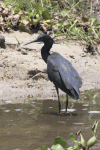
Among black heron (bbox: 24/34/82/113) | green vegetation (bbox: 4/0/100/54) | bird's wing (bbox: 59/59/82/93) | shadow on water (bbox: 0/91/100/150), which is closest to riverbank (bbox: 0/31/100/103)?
green vegetation (bbox: 4/0/100/54)

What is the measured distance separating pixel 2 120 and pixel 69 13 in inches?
227

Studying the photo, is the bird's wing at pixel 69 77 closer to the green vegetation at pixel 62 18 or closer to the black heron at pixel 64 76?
the black heron at pixel 64 76

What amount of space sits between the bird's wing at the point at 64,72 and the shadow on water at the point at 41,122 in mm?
451

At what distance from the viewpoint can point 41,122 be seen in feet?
12.3

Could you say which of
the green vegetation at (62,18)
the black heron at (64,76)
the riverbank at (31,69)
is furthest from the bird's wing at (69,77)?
the green vegetation at (62,18)

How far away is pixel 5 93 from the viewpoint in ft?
17.9

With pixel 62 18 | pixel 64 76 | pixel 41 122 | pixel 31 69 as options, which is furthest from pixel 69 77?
pixel 62 18

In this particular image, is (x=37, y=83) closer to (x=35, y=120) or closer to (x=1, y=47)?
(x=1, y=47)

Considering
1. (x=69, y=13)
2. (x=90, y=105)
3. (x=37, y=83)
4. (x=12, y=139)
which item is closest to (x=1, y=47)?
(x=37, y=83)

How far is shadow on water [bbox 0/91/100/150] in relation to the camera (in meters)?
2.94

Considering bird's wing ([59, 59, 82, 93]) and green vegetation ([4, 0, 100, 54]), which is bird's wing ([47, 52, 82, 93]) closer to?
bird's wing ([59, 59, 82, 93])

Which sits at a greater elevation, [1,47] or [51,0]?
[51,0]

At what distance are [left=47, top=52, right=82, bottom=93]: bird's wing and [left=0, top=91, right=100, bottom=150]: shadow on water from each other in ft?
1.48

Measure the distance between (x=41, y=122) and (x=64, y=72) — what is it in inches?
36.6
